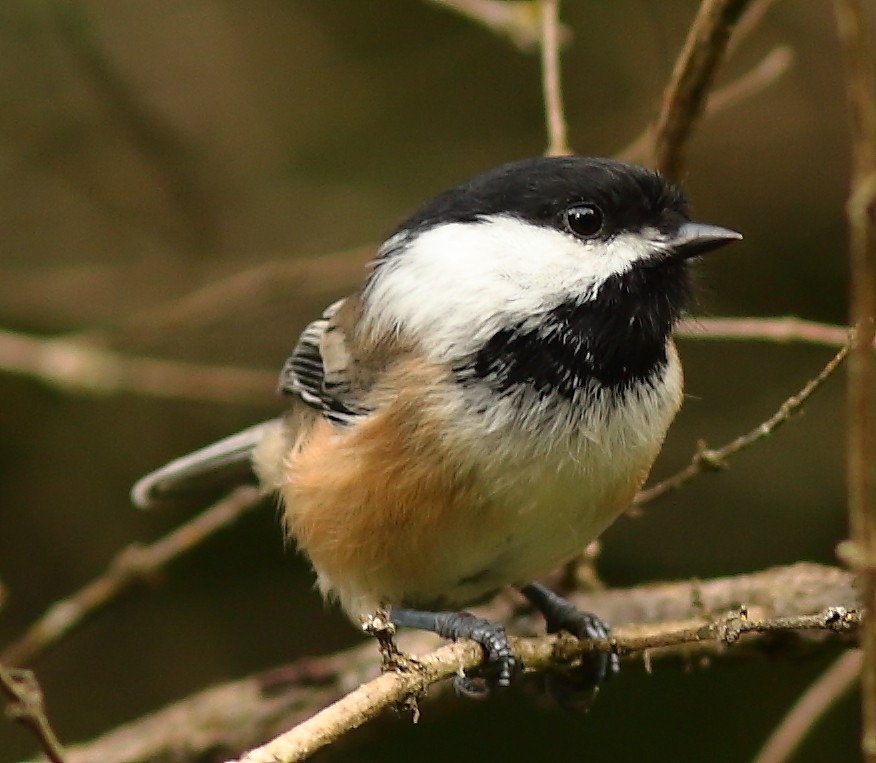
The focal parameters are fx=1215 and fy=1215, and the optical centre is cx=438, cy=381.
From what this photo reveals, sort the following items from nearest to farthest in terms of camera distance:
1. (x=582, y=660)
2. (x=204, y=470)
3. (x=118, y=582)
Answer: (x=582, y=660)
(x=118, y=582)
(x=204, y=470)

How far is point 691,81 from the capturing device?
2629 millimetres

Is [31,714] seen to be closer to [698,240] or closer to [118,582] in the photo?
[698,240]

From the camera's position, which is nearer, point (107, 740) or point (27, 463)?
point (107, 740)

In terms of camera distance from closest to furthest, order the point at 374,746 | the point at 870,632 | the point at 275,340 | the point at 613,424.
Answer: the point at 870,632
the point at 613,424
the point at 374,746
the point at 275,340

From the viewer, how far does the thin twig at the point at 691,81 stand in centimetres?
246

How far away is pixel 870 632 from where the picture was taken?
4.48 ft

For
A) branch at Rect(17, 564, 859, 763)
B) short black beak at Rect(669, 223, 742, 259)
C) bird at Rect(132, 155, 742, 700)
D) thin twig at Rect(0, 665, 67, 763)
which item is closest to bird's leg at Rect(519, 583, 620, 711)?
bird at Rect(132, 155, 742, 700)

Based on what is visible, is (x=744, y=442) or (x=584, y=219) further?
(x=584, y=219)

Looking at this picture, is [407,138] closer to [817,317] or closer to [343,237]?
[343,237]

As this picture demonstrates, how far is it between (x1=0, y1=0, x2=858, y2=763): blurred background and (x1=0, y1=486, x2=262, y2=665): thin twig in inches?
38.0

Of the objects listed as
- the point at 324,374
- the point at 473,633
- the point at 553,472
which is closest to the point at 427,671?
the point at 473,633

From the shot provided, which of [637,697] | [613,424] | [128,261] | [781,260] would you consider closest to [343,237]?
[128,261]

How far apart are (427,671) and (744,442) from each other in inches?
30.1

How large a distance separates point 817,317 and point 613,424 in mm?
2363
